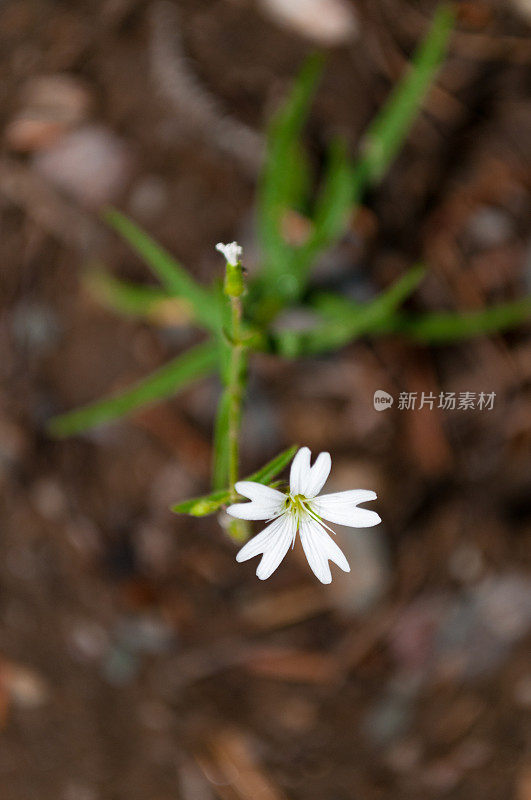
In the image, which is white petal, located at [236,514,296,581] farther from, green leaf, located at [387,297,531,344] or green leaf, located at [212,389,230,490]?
green leaf, located at [387,297,531,344]

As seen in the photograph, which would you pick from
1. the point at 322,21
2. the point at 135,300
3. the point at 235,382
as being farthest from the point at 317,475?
the point at 322,21

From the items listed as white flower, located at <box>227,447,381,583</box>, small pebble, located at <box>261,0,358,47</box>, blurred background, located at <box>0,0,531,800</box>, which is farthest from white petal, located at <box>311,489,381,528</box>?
small pebble, located at <box>261,0,358,47</box>

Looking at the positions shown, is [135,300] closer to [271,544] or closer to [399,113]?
[399,113]

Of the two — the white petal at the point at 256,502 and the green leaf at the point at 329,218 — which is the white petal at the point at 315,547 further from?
the green leaf at the point at 329,218

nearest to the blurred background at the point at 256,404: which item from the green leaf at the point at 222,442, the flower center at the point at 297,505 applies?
the green leaf at the point at 222,442

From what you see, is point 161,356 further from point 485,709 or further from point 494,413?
point 485,709
